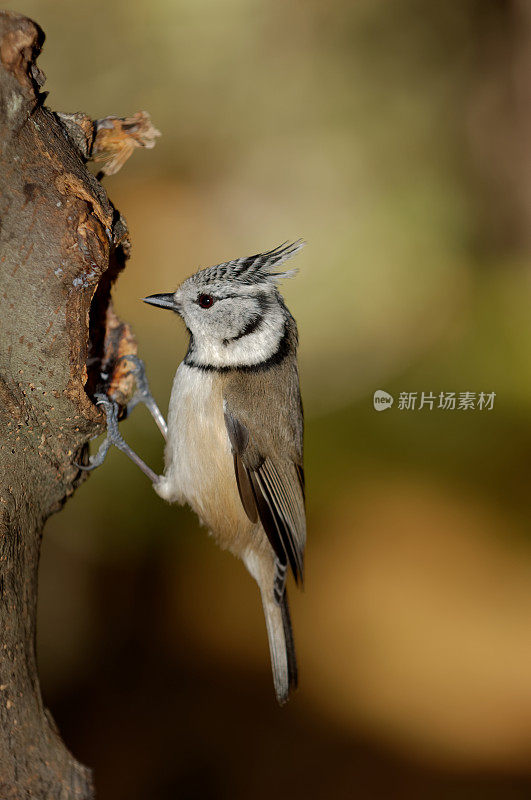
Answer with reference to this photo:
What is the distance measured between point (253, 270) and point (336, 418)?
203 cm

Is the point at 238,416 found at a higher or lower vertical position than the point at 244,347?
lower

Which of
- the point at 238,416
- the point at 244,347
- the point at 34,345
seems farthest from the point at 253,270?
the point at 34,345

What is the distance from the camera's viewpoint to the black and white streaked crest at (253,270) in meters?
1.84

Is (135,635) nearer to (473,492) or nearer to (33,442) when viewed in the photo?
(473,492)

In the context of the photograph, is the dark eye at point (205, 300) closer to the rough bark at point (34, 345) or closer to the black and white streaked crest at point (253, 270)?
the black and white streaked crest at point (253, 270)

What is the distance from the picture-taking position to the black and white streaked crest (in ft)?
6.05

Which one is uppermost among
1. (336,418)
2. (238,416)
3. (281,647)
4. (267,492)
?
(336,418)

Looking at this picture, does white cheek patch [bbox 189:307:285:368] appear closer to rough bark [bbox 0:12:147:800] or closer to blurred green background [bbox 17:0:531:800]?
rough bark [bbox 0:12:147:800]

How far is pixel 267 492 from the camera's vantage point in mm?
2092

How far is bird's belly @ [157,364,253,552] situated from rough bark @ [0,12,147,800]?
1.48 feet

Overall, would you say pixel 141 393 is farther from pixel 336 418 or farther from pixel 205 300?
pixel 336 418

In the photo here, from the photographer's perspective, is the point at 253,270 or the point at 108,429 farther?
the point at 108,429

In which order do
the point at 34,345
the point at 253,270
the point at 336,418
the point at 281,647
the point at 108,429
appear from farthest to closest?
the point at 336,418 < the point at 281,647 < the point at 108,429 < the point at 253,270 < the point at 34,345

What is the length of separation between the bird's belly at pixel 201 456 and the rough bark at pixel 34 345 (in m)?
0.45
